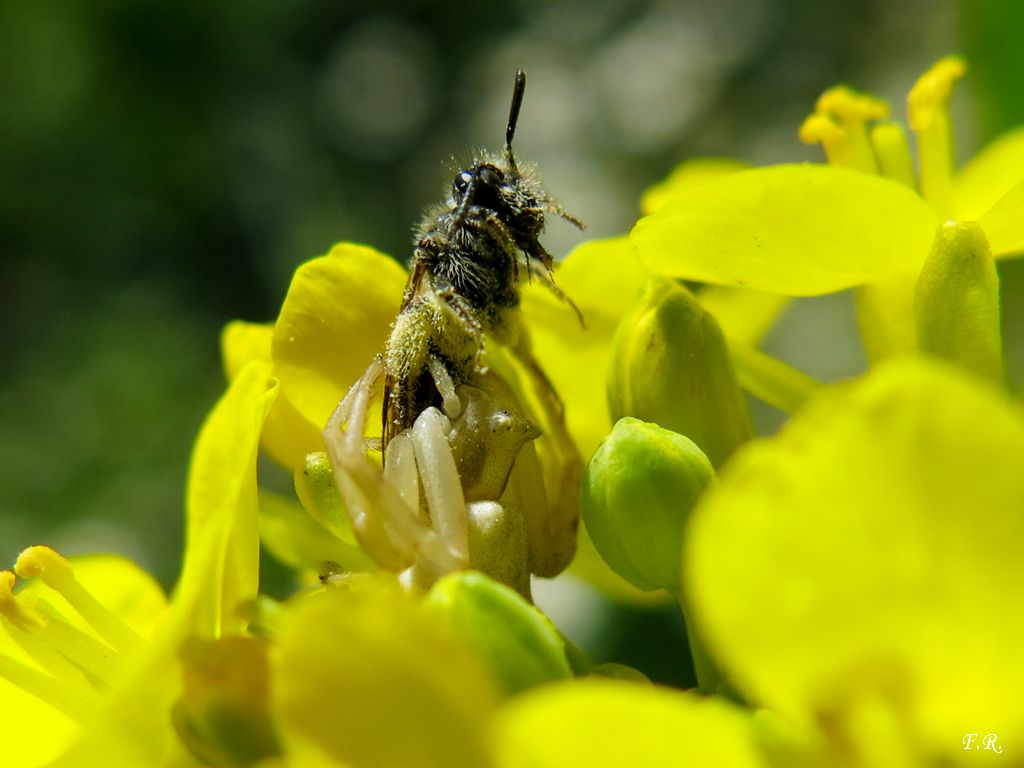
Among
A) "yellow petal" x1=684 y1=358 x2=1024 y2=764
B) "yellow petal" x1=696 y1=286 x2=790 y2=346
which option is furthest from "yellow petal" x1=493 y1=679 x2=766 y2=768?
"yellow petal" x1=696 y1=286 x2=790 y2=346

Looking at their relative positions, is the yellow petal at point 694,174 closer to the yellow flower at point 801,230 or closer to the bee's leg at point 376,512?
the yellow flower at point 801,230

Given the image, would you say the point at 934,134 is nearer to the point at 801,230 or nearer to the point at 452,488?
the point at 801,230

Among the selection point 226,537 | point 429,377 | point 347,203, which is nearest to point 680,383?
point 429,377

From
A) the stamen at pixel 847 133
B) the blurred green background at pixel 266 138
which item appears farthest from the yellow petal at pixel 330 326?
the blurred green background at pixel 266 138

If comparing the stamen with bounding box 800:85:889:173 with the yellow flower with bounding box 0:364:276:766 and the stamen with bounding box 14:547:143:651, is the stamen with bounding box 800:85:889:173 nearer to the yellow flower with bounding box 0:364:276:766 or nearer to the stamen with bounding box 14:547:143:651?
Answer: the yellow flower with bounding box 0:364:276:766

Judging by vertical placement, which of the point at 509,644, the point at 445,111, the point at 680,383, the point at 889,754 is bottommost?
the point at 889,754

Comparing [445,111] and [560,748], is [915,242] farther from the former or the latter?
[445,111]
